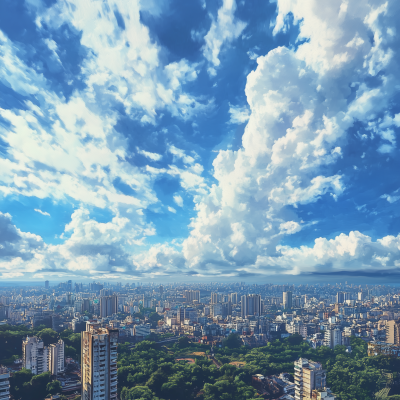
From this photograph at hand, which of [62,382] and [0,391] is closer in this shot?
[0,391]

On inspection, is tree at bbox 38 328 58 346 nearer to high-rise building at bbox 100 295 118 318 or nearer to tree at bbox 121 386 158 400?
tree at bbox 121 386 158 400

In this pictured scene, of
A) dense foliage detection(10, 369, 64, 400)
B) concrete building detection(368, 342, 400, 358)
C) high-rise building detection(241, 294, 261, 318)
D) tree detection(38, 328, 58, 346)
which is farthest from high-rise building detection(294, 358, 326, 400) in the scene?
high-rise building detection(241, 294, 261, 318)

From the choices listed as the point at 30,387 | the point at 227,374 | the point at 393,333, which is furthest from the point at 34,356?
the point at 393,333

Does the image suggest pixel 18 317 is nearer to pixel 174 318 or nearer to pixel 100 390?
pixel 174 318

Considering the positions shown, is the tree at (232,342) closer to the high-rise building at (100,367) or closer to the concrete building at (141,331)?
the concrete building at (141,331)

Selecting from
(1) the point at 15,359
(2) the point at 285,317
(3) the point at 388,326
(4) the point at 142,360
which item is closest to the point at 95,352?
(4) the point at 142,360

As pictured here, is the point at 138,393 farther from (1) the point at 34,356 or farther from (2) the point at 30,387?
(1) the point at 34,356
